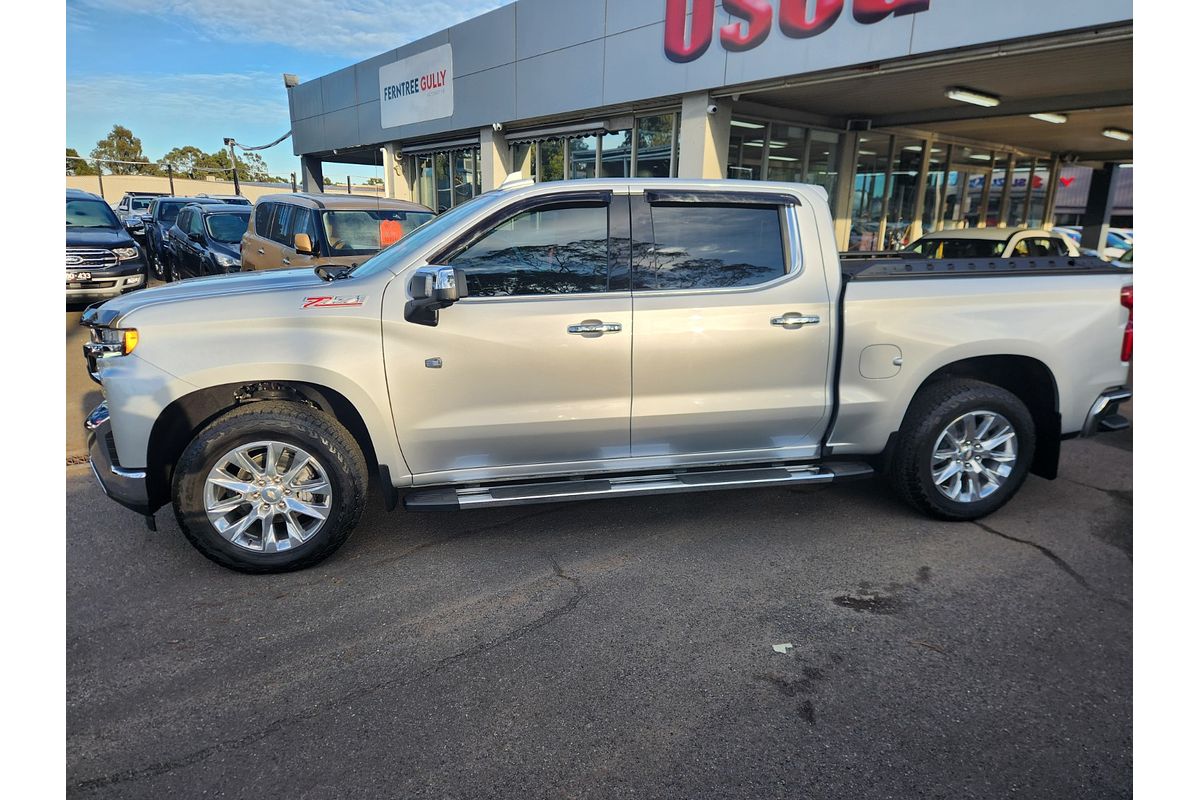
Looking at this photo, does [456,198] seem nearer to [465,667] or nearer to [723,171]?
[723,171]

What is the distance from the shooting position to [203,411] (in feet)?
12.1

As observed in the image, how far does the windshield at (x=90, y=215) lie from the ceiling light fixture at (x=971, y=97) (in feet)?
49.4

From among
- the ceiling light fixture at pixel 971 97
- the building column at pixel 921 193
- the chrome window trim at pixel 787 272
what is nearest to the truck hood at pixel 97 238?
the chrome window trim at pixel 787 272

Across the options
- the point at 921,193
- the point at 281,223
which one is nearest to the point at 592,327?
the point at 281,223

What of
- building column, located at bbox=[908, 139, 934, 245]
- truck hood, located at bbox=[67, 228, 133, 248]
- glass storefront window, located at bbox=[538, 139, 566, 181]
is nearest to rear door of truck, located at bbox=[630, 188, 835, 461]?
truck hood, located at bbox=[67, 228, 133, 248]

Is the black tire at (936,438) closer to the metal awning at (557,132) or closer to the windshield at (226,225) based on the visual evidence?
the windshield at (226,225)

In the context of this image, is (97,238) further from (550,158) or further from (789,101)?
(789,101)

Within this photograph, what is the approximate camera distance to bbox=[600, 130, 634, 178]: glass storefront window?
1573 cm

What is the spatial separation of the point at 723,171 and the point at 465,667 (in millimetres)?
11777

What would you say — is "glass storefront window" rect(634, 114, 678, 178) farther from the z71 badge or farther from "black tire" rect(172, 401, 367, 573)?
"black tire" rect(172, 401, 367, 573)

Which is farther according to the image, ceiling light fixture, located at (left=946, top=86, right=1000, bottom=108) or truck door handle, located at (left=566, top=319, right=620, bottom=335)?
ceiling light fixture, located at (left=946, top=86, right=1000, bottom=108)

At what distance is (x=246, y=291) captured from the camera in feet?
12.2

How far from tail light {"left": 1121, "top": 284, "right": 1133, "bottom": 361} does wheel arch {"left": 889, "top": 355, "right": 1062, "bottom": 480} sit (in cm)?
52

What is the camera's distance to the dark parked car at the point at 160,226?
15.6m
